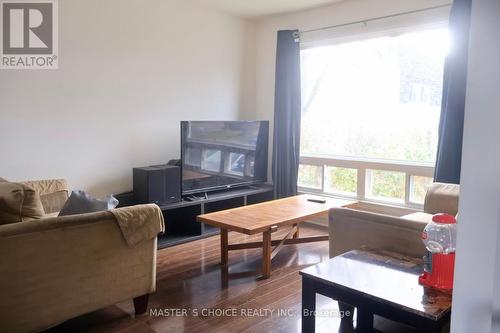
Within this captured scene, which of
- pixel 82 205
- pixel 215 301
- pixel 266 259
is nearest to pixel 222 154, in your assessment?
pixel 266 259

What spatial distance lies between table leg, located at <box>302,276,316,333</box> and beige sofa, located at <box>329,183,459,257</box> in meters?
0.57

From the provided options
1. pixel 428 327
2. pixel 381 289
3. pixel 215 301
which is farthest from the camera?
pixel 215 301

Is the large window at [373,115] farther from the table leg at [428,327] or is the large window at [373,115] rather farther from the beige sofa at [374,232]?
the table leg at [428,327]

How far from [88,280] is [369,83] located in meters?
3.49

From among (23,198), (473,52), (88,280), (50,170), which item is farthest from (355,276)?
(50,170)

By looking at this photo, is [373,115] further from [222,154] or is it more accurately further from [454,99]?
[222,154]

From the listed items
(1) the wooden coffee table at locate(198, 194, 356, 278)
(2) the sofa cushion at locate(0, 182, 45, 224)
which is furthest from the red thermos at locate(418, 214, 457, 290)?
(2) the sofa cushion at locate(0, 182, 45, 224)

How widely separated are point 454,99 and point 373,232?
2.05 meters

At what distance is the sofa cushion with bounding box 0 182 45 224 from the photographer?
2.04 meters

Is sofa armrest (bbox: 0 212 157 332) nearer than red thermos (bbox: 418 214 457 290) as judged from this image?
No

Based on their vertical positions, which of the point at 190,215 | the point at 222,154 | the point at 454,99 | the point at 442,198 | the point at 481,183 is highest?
the point at 454,99

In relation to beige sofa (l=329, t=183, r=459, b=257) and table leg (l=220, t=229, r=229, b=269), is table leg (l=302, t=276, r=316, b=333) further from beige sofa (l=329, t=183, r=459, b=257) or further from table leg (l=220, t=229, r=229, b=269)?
table leg (l=220, t=229, r=229, b=269)

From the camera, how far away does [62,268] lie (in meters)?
2.12

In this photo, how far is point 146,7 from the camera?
4.09 meters
